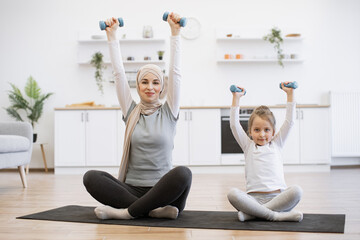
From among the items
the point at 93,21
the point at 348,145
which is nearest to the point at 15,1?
the point at 93,21

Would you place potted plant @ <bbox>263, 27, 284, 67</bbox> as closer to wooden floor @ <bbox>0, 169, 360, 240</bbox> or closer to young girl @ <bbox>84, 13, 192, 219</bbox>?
wooden floor @ <bbox>0, 169, 360, 240</bbox>

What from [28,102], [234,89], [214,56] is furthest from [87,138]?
[234,89]

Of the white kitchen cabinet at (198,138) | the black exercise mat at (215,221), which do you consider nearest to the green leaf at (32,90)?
the white kitchen cabinet at (198,138)

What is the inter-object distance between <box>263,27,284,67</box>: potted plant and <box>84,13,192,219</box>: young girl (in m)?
3.99

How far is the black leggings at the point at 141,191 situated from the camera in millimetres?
2090

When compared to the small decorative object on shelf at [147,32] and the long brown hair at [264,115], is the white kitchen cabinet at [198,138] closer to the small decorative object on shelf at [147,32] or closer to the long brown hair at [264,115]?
the small decorative object on shelf at [147,32]

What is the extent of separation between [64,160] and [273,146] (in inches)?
153

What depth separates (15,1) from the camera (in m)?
6.40

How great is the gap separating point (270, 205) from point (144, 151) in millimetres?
678

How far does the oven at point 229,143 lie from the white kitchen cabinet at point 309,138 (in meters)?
0.39

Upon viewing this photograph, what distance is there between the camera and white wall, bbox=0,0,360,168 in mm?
6227

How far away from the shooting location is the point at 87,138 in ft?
18.8

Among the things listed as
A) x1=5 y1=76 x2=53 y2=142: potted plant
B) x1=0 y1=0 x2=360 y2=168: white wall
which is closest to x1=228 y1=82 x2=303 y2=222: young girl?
x1=0 y1=0 x2=360 y2=168: white wall

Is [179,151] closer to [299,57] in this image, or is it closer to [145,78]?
[299,57]
